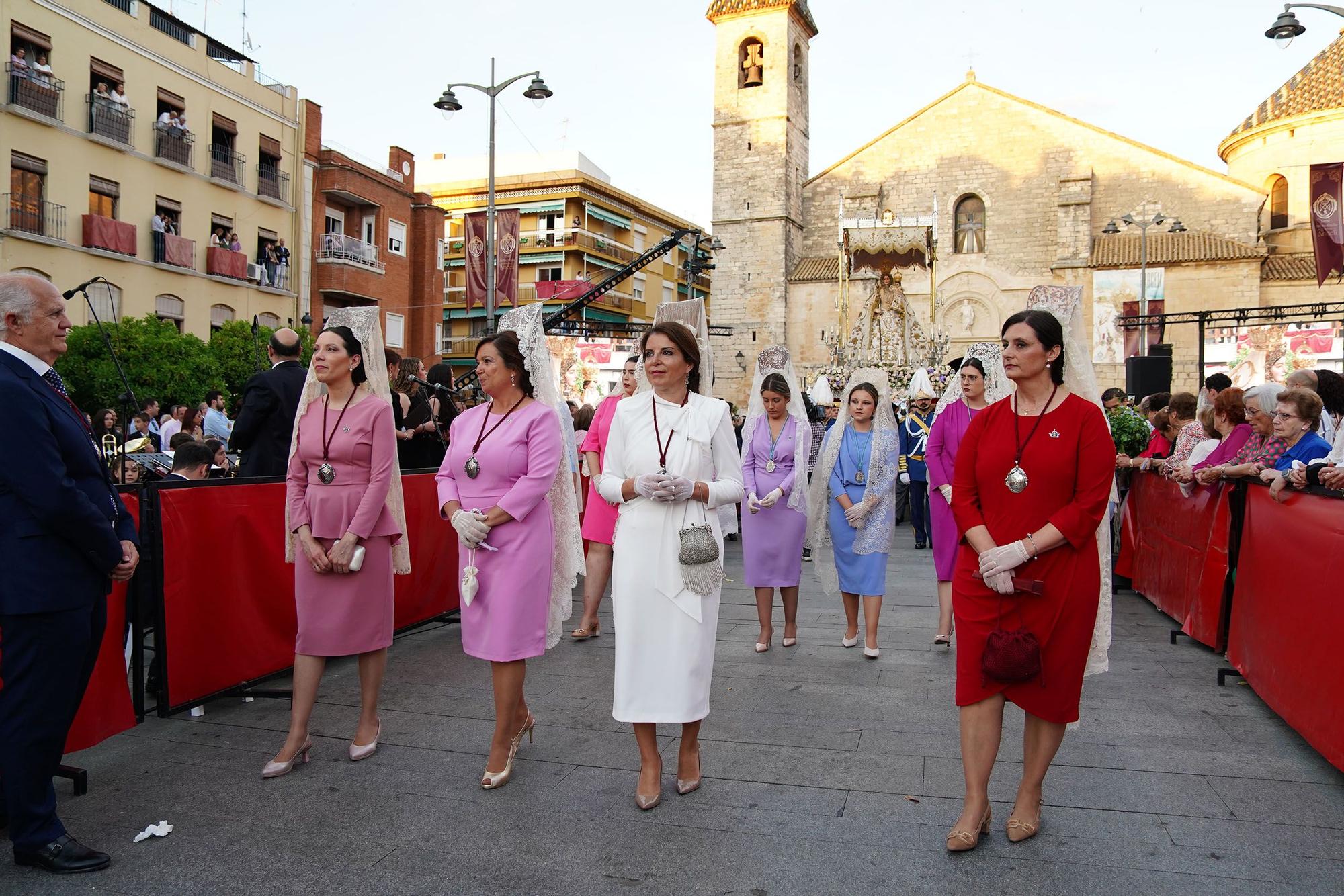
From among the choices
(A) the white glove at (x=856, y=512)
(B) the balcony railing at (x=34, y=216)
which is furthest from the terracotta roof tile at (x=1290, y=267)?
Result: (B) the balcony railing at (x=34, y=216)

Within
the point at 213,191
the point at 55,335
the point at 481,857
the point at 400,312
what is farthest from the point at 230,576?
the point at 400,312

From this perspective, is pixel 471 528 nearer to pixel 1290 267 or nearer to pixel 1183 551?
pixel 1183 551

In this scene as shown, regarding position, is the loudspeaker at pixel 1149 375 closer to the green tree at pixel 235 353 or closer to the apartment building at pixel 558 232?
the green tree at pixel 235 353

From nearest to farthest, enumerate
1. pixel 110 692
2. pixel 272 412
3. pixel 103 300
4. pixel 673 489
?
pixel 673 489 → pixel 110 692 → pixel 272 412 → pixel 103 300

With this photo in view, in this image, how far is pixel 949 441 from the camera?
687 centimetres

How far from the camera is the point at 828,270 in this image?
122 ft

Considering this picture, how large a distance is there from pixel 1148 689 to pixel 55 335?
19.3 ft

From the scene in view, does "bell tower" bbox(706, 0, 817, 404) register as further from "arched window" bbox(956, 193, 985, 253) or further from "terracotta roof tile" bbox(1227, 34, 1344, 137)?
"terracotta roof tile" bbox(1227, 34, 1344, 137)

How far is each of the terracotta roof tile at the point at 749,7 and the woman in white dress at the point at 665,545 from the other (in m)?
36.1

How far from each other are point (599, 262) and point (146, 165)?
105 feet

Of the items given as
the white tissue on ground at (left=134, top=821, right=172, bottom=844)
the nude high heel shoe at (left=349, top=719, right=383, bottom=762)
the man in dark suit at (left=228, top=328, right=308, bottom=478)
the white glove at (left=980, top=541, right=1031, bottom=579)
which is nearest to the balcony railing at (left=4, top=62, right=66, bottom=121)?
the man in dark suit at (left=228, top=328, right=308, bottom=478)

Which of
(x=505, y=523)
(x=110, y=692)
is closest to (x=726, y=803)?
(x=505, y=523)

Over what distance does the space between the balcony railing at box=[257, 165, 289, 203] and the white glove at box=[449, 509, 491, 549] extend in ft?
94.3

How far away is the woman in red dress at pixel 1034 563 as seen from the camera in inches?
136
